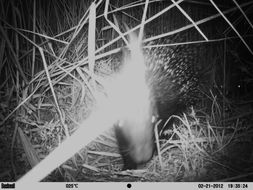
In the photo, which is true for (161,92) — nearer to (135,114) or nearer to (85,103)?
(135,114)

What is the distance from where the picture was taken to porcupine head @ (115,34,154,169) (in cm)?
144

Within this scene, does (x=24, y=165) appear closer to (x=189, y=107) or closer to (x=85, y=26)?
(x=85, y=26)

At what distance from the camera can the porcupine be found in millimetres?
1441

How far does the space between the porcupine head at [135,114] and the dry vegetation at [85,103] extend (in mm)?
44

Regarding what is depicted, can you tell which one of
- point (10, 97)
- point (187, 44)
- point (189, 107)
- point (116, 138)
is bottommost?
point (116, 138)

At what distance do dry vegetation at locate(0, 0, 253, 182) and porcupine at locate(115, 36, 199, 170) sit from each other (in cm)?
4

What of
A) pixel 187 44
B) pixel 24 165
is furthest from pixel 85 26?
pixel 24 165

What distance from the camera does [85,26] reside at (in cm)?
148

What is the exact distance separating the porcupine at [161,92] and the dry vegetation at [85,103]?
4 cm

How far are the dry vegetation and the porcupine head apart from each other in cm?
4

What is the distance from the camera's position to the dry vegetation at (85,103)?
141 cm

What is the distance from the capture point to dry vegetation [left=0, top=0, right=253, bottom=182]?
141cm

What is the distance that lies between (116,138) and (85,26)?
24.1 inches

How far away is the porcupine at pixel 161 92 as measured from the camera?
1441mm
